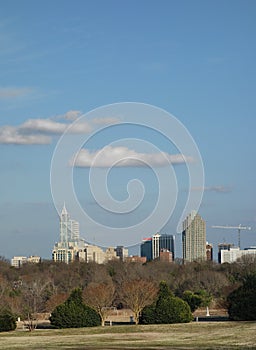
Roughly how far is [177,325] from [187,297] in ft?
41.9

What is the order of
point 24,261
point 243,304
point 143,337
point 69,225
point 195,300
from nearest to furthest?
point 143,337, point 243,304, point 195,300, point 69,225, point 24,261

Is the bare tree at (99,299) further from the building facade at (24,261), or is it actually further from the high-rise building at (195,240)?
the high-rise building at (195,240)

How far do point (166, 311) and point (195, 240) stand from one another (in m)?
81.6

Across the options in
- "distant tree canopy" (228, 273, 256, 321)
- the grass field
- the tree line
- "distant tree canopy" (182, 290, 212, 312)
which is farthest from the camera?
"distant tree canopy" (182, 290, 212, 312)

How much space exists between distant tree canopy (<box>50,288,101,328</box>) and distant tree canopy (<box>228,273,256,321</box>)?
7124mm

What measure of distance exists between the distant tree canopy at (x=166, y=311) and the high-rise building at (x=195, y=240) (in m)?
74.5

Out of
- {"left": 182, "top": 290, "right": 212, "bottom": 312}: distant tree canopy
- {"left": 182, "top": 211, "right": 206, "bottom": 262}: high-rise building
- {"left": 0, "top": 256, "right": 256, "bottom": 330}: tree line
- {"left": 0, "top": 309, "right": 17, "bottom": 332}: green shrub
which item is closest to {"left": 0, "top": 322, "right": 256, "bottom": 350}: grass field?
{"left": 0, "top": 309, "right": 17, "bottom": 332}: green shrub

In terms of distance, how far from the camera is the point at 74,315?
36594 mm

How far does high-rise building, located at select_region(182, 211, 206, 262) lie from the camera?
114 m

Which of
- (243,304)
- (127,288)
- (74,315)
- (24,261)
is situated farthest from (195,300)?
(24,261)

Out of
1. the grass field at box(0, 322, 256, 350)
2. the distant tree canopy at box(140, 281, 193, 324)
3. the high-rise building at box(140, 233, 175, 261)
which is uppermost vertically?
the high-rise building at box(140, 233, 175, 261)

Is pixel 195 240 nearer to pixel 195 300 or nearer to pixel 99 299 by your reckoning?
pixel 195 300

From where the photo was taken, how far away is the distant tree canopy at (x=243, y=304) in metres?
36.1

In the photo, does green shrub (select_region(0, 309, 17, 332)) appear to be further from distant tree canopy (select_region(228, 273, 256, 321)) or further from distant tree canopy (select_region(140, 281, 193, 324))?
distant tree canopy (select_region(228, 273, 256, 321))
